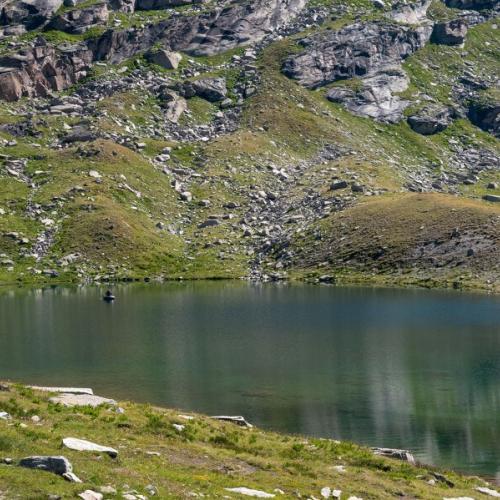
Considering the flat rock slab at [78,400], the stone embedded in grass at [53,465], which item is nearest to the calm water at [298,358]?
the flat rock slab at [78,400]

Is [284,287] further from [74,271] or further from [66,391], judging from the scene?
[66,391]

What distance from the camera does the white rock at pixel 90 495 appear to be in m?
27.6

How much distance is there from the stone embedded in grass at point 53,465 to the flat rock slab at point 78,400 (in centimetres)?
1614

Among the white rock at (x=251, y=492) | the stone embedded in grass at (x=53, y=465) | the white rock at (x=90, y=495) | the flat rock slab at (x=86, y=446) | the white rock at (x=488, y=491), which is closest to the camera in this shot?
the white rock at (x=90, y=495)

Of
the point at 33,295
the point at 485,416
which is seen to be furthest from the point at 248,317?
the point at 485,416

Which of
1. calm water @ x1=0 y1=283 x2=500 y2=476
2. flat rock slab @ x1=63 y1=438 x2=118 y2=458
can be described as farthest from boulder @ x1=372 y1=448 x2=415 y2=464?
flat rock slab @ x1=63 y1=438 x2=118 y2=458

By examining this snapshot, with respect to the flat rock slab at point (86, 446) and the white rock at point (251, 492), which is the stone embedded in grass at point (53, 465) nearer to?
the flat rock slab at point (86, 446)

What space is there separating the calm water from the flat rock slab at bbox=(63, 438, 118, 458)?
84.0 feet

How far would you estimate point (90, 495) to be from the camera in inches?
1096

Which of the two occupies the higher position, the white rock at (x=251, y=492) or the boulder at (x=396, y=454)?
the white rock at (x=251, y=492)

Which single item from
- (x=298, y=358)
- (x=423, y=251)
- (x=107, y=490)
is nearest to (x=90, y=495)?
(x=107, y=490)

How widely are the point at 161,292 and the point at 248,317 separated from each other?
4124 cm

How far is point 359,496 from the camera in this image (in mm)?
35906

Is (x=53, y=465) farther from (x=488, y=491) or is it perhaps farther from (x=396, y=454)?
(x=396, y=454)
